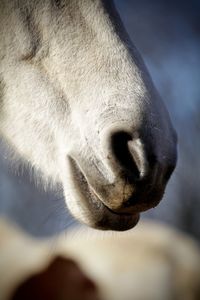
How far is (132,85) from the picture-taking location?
24.6 inches

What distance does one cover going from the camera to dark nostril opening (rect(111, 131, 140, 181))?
589 millimetres

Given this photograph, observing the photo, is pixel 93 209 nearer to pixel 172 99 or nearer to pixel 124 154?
pixel 124 154

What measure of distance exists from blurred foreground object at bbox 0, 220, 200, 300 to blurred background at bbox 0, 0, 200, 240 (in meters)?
0.10

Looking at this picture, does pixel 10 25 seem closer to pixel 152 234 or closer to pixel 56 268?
pixel 56 268

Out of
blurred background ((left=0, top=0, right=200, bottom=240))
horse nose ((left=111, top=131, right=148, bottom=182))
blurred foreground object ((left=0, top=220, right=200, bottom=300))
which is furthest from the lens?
blurred background ((left=0, top=0, right=200, bottom=240))

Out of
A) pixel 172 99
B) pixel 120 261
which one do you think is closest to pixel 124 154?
pixel 120 261

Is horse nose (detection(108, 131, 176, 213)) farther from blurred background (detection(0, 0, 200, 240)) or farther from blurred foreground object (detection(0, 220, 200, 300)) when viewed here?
blurred background (detection(0, 0, 200, 240))

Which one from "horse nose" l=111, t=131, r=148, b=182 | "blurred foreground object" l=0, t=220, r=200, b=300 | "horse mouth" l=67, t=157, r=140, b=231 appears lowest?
"blurred foreground object" l=0, t=220, r=200, b=300

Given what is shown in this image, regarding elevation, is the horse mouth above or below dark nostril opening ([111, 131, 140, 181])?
below

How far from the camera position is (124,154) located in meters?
0.60

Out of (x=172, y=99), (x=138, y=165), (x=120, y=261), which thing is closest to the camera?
(x=138, y=165)

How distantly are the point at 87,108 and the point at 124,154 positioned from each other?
0.08m

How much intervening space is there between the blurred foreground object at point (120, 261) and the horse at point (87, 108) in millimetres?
2417

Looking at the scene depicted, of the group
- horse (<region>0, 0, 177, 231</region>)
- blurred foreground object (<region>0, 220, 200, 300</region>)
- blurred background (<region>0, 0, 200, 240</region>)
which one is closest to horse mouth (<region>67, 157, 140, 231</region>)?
horse (<region>0, 0, 177, 231</region>)
